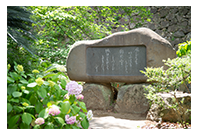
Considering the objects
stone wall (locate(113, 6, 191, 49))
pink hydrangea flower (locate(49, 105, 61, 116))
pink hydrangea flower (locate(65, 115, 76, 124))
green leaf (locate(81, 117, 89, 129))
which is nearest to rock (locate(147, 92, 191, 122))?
green leaf (locate(81, 117, 89, 129))

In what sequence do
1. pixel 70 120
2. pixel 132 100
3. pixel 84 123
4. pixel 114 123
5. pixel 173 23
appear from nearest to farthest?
pixel 70 120, pixel 84 123, pixel 114 123, pixel 132 100, pixel 173 23

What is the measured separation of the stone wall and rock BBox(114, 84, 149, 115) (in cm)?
534

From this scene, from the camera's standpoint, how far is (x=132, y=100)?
4012mm

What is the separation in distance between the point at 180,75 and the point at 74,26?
13.1 ft

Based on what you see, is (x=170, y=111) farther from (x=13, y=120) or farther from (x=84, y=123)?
(x=13, y=120)

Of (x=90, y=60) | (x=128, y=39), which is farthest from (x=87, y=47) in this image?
(x=128, y=39)

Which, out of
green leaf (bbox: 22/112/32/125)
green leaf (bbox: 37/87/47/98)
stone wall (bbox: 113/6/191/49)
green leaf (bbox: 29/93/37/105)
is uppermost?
stone wall (bbox: 113/6/191/49)

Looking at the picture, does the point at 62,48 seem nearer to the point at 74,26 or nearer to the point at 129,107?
the point at 74,26

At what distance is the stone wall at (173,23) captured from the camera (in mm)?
8078

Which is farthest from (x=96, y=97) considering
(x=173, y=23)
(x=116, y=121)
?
(x=173, y=23)

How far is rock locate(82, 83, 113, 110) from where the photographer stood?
4273 mm

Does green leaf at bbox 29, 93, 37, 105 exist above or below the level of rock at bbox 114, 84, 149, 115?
above

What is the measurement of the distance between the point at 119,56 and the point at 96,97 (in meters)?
1.21

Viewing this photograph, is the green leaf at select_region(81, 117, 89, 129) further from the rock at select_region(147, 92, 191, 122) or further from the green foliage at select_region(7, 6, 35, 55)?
the rock at select_region(147, 92, 191, 122)
